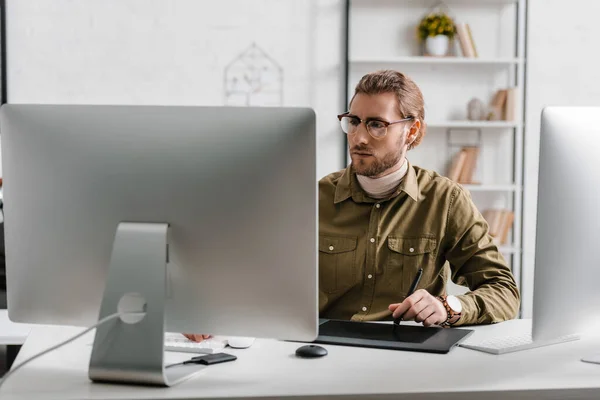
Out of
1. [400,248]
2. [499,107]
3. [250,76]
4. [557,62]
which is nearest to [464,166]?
[499,107]

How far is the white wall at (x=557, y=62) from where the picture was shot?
12.9 feet

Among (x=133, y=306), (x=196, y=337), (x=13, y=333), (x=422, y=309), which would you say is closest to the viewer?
(x=133, y=306)

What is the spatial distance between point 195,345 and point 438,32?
8.76 ft

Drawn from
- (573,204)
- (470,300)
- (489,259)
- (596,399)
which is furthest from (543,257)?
(489,259)

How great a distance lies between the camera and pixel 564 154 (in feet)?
4.23

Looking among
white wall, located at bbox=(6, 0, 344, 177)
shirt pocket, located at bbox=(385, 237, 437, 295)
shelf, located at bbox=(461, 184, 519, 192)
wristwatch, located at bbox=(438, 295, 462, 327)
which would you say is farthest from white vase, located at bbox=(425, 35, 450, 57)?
wristwatch, located at bbox=(438, 295, 462, 327)

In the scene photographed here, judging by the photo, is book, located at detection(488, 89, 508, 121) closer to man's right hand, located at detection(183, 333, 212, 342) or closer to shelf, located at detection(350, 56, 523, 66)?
shelf, located at detection(350, 56, 523, 66)

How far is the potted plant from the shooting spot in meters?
3.71

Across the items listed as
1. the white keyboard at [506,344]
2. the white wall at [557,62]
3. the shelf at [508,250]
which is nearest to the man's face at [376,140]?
the white keyboard at [506,344]

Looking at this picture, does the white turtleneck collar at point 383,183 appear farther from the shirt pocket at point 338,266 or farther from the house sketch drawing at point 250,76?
the house sketch drawing at point 250,76

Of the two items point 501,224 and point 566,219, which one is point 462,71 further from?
point 566,219

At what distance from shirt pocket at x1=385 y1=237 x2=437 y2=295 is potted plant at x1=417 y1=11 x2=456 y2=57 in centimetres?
195

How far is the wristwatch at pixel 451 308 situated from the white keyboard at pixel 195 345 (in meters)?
0.50

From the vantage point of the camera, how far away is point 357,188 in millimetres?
2092
